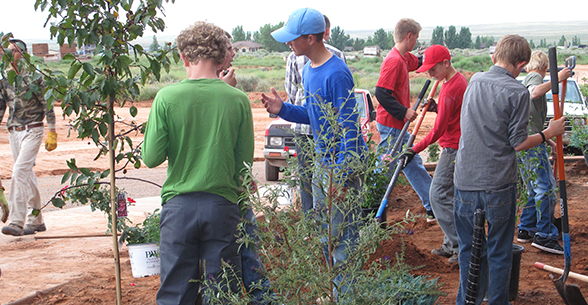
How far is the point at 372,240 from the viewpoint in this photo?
2.29 metres

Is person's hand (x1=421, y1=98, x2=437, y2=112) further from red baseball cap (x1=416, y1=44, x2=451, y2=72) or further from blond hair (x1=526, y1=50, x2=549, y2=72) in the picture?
blond hair (x1=526, y1=50, x2=549, y2=72)

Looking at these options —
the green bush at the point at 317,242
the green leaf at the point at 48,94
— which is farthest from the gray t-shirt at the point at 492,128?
the green leaf at the point at 48,94

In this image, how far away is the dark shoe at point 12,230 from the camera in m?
5.99

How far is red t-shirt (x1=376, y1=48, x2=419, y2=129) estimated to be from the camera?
5.41 meters

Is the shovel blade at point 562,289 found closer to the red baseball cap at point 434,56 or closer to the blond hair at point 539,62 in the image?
the red baseball cap at point 434,56

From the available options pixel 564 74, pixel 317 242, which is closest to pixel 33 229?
pixel 317 242

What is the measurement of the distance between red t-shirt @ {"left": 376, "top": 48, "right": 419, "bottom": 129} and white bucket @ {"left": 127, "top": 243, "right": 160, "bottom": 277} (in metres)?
2.74

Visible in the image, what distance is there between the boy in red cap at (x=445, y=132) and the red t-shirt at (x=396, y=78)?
2.43ft

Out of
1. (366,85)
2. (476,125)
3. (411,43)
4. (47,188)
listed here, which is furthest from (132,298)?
(366,85)

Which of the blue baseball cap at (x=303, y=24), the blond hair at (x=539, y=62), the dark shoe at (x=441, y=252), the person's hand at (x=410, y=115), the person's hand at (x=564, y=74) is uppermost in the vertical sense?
the blue baseball cap at (x=303, y=24)

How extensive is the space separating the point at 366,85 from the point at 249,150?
36258mm

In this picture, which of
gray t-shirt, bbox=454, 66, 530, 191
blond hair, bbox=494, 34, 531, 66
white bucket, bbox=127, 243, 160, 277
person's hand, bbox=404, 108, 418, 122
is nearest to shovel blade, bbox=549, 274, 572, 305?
gray t-shirt, bbox=454, 66, 530, 191

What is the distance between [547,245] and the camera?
5.05 meters

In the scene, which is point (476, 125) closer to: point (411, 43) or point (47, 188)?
point (411, 43)
